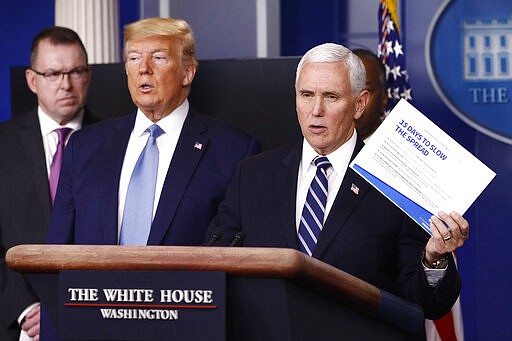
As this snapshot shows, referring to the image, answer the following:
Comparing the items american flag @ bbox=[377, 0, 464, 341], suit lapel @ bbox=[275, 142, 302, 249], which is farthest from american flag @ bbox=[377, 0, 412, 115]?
suit lapel @ bbox=[275, 142, 302, 249]

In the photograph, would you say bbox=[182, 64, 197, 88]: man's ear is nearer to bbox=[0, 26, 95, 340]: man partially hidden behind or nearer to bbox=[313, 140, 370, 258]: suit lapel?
bbox=[0, 26, 95, 340]: man partially hidden behind

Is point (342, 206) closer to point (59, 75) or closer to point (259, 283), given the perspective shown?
point (259, 283)

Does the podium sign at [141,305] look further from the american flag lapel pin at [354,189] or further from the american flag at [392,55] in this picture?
the american flag at [392,55]

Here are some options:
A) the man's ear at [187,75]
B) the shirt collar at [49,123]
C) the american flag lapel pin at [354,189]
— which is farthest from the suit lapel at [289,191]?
the shirt collar at [49,123]

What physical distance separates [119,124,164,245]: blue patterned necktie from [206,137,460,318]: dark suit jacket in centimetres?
37

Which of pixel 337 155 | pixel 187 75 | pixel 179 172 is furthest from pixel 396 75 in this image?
pixel 337 155

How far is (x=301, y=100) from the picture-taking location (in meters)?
2.76

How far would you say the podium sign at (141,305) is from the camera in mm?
1961

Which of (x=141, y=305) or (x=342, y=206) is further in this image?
(x=342, y=206)

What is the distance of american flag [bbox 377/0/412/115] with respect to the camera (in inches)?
183

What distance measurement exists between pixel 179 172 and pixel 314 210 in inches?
25.5

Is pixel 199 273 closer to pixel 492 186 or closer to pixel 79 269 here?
pixel 79 269

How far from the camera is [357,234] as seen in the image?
2.64m

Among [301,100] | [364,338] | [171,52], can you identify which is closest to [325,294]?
[364,338]
